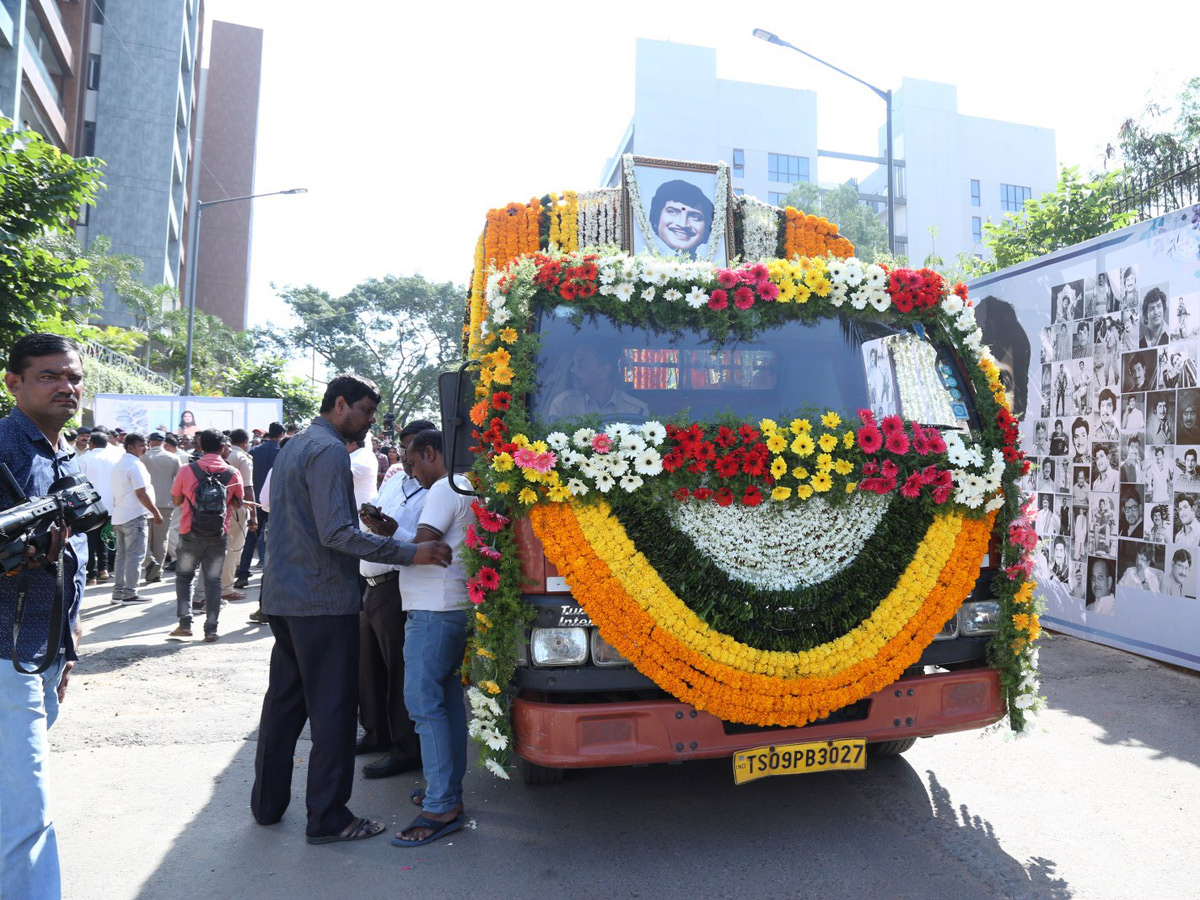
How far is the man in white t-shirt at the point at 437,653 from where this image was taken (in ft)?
12.2

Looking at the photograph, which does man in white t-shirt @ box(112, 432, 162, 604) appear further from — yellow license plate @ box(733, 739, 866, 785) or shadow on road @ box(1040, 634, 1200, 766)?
shadow on road @ box(1040, 634, 1200, 766)

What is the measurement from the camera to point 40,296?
289 inches

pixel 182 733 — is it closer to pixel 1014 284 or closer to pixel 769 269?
pixel 769 269

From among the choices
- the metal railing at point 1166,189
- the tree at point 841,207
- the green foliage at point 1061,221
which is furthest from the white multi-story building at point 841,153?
the metal railing at point 1166,189

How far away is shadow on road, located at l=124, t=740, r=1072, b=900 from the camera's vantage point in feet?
10.7

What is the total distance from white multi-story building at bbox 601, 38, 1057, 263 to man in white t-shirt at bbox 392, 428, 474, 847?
52.7 m

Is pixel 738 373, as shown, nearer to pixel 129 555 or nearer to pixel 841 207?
pixel 129 555

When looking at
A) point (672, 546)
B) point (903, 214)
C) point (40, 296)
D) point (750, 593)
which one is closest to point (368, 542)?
point (672, 546)

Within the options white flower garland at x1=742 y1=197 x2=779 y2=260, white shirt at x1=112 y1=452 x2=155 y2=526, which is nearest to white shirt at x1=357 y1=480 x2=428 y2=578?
white flower garland at x1=742 y1=197 x2=779 y2=260

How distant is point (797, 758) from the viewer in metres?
3.38

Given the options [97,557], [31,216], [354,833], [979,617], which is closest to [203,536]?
[31,216]

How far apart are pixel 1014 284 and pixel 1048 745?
14.8 feet

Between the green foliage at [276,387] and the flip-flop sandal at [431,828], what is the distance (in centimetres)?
2831

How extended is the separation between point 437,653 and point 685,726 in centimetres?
112
